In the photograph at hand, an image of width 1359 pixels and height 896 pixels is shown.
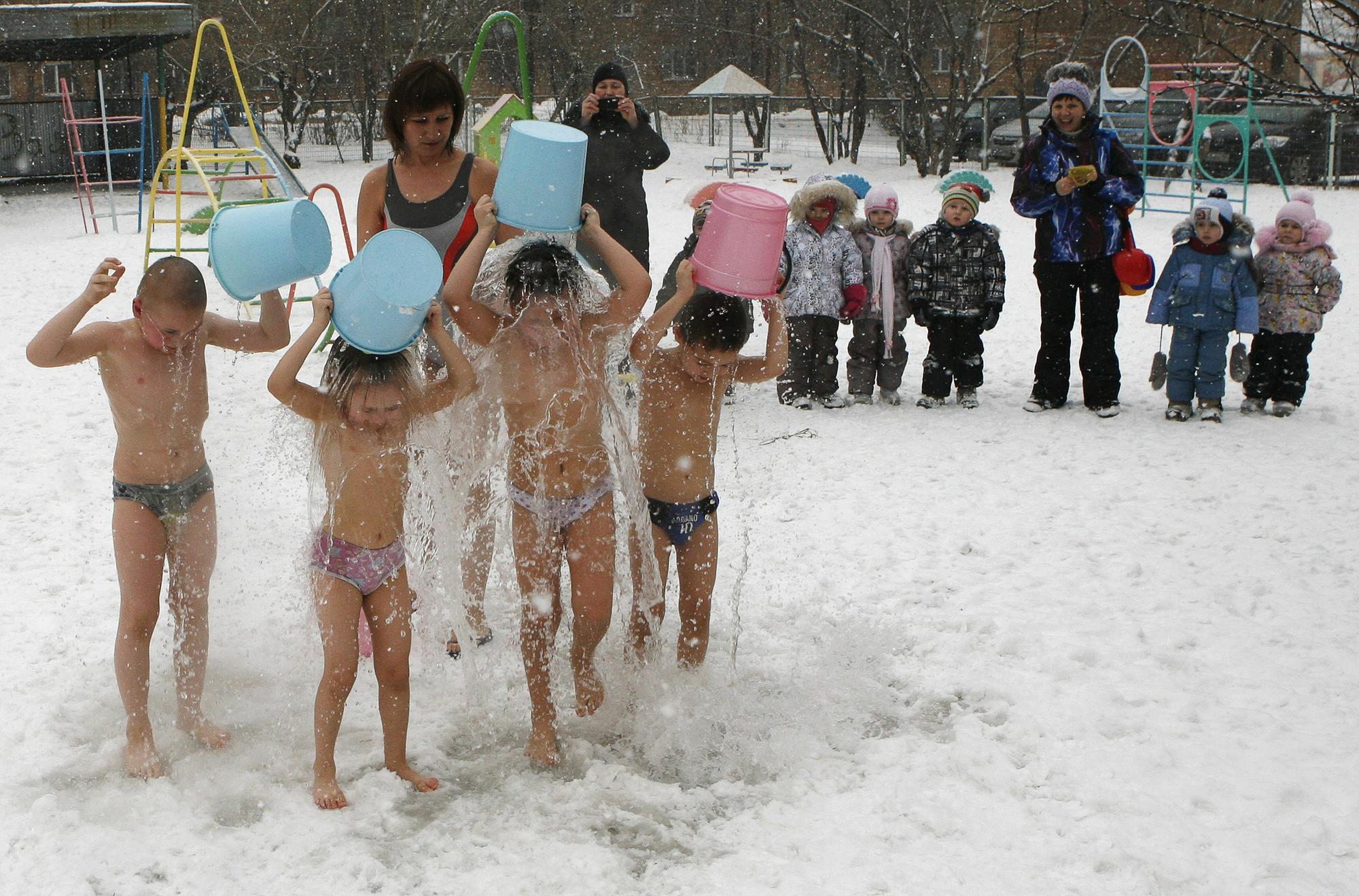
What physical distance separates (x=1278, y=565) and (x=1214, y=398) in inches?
94.4

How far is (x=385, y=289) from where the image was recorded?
2.97 meters

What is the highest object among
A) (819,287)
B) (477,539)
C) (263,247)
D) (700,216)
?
(700,216)

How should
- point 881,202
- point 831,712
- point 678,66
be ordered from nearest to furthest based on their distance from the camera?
point 831,712 → point 881,202 → point 678,66

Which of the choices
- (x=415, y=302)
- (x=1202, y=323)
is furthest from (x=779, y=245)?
(x=1202, y=323)

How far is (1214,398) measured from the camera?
7031 millimetres

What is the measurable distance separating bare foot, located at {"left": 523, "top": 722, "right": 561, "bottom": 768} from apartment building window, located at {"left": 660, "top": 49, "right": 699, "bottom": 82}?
1275 inches

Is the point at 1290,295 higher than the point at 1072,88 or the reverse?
the reverse

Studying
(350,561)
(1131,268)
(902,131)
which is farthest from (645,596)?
(902,131)

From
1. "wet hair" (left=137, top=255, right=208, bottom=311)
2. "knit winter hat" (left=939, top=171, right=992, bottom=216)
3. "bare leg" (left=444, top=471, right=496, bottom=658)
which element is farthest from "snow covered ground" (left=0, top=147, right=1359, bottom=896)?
"knit winter hat" (left=939, top=171, right=992, bottom=216)

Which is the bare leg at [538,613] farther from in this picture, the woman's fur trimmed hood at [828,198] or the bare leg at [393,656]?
the woman's fur trimmed hood at [828,198]

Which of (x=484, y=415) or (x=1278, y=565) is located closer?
(x=484, y=415)

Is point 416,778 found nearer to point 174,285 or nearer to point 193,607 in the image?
point 193,607

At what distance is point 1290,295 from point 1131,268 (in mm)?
990

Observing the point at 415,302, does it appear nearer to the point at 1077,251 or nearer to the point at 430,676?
the point at 430,676
